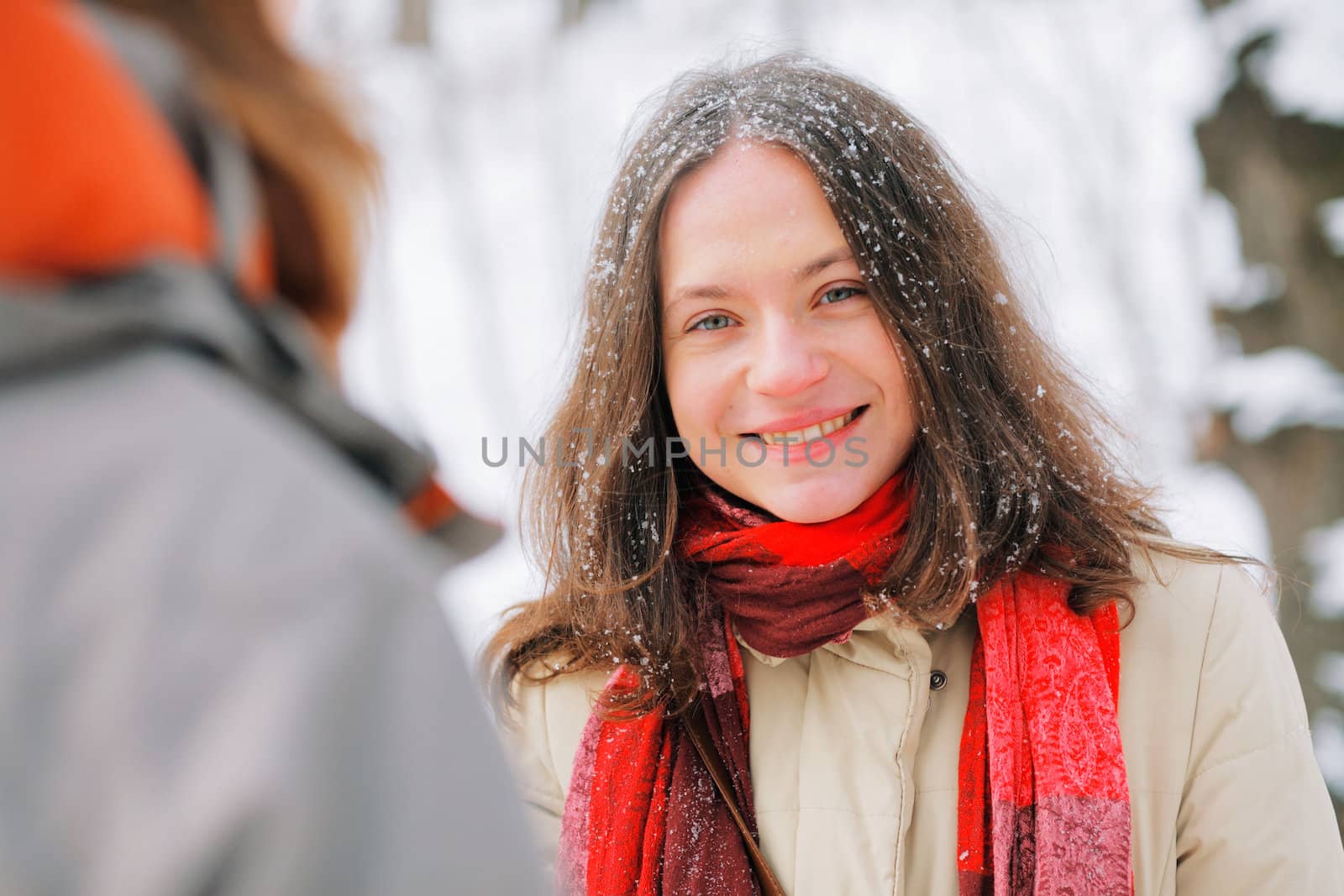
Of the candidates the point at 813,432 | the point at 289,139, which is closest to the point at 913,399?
the point at 813,432

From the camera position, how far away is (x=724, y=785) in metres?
1.92

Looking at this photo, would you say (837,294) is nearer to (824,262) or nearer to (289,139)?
(824,262)

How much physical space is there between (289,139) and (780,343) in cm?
119

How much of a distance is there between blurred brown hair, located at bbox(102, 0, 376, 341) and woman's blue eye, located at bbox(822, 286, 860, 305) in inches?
47.2

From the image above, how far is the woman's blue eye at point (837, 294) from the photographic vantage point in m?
1.86

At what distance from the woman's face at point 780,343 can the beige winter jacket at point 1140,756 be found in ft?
1.02

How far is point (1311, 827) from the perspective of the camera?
1.68 metres

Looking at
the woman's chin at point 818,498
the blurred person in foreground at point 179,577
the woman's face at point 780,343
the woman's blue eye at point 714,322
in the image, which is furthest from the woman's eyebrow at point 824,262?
the blurred person in foreground at point 179,577

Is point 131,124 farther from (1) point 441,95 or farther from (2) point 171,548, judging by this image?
(1) point 441,95

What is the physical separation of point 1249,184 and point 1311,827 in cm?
234

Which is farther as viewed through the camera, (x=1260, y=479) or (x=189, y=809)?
(x=1260, y=479)

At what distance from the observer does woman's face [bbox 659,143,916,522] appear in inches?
72.0

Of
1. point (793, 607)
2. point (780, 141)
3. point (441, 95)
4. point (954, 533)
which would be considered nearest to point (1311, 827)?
point (954, 533)

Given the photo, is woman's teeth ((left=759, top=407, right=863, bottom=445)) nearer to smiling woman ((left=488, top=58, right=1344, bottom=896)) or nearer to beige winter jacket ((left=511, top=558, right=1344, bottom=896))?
smiling woman ((left=488, top=58, right=1344, bottom=896))
